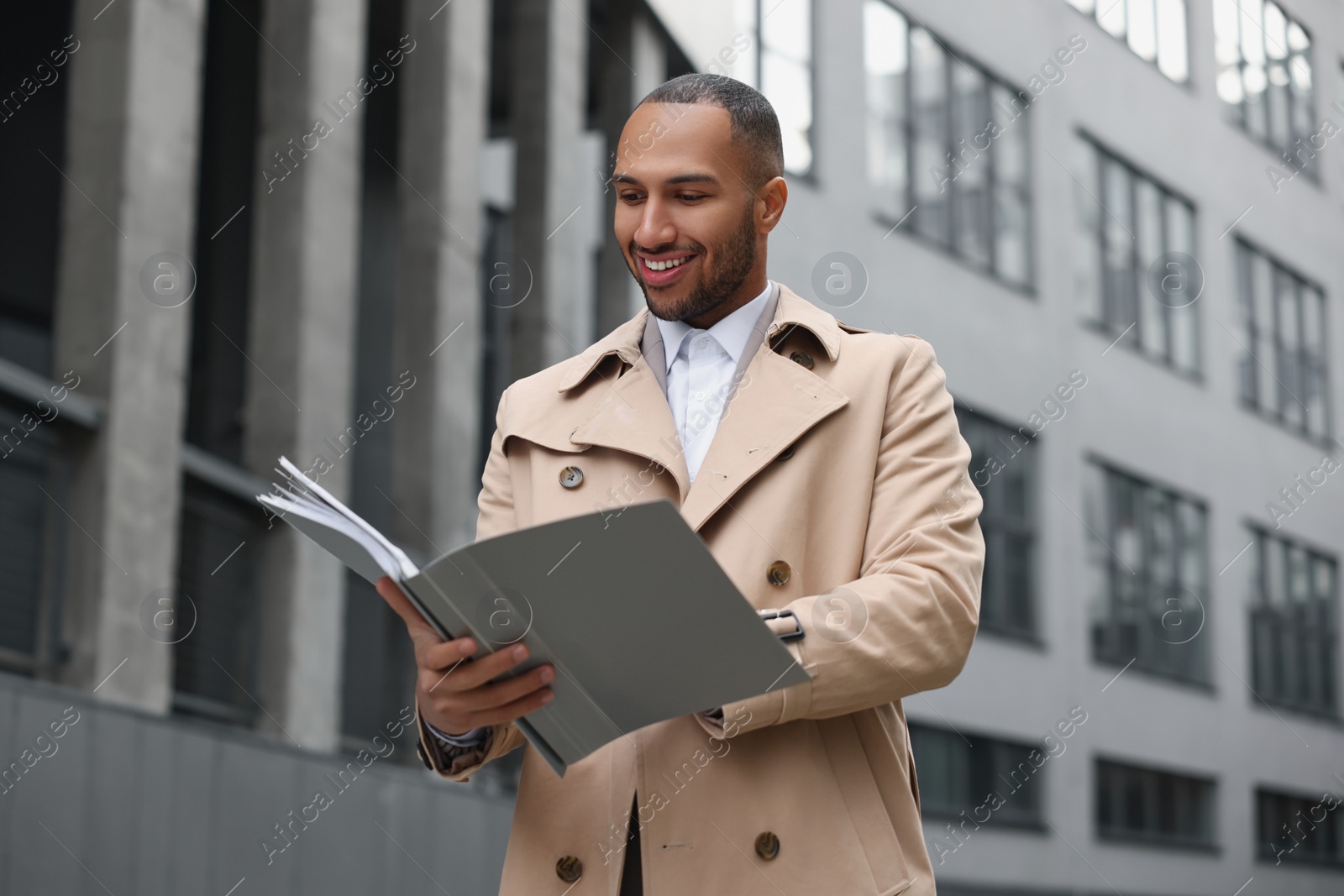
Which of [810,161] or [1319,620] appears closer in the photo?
[810,161]

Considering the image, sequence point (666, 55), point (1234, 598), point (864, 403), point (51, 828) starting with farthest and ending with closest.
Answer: point (1234, 598) < point (666, 55) < point (51, 828) < point (864, 403)

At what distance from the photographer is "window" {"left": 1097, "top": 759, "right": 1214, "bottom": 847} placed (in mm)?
25000

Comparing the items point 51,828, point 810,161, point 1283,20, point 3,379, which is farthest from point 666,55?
point 1283,20

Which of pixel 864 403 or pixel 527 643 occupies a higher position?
pixel 864 403

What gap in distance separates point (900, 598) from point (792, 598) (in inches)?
8.0

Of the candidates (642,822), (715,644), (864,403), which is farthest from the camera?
(864,403)

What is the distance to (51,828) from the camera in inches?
283

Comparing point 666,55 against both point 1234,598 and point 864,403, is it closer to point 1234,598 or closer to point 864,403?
point 864,403

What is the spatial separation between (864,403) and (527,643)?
2.23ft

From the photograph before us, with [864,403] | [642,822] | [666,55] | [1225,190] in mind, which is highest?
[1225,190]

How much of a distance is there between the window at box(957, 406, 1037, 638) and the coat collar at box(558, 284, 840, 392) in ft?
67.6

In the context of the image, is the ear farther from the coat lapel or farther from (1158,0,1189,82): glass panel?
(1158,0,1189,82): glass panel

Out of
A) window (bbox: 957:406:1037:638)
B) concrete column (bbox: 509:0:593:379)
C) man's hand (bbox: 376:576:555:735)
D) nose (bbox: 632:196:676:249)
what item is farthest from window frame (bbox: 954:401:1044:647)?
man's hand (bbox: 376:576:555:735)

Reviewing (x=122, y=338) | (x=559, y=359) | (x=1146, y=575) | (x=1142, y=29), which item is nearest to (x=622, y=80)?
(x=559, y=359)
